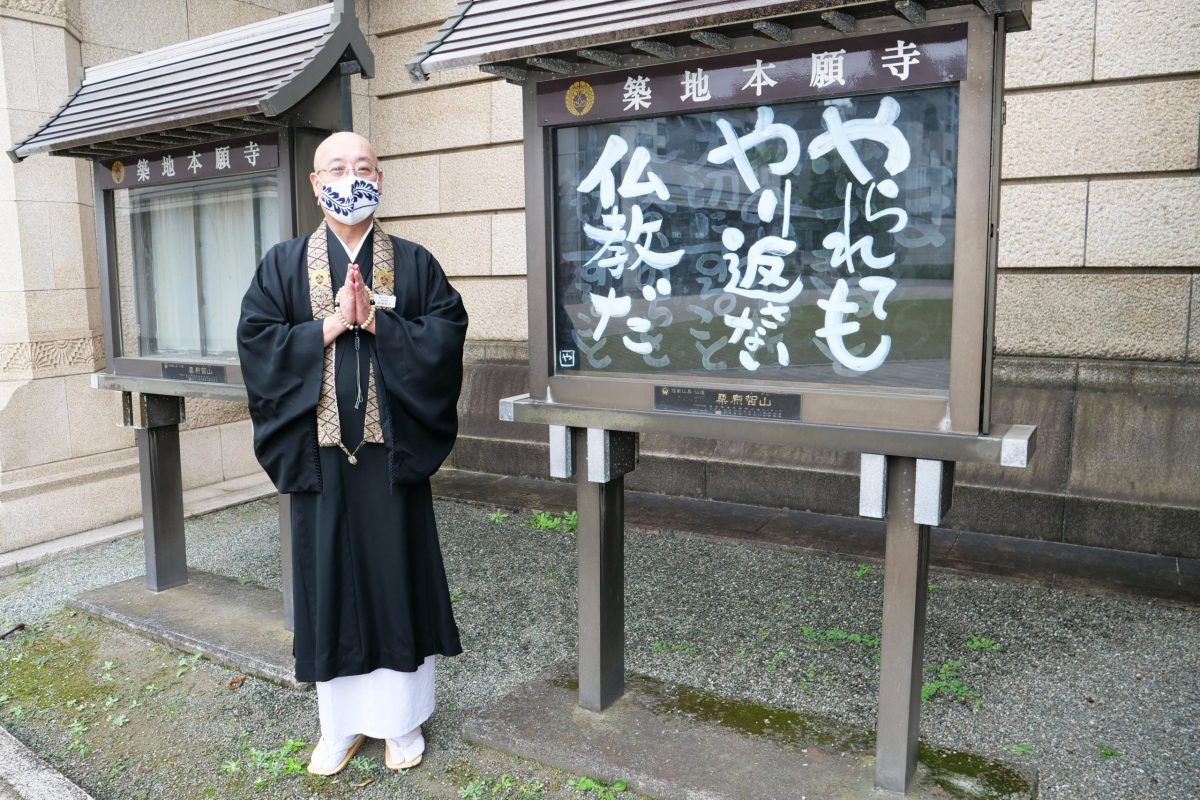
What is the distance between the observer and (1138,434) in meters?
5.93

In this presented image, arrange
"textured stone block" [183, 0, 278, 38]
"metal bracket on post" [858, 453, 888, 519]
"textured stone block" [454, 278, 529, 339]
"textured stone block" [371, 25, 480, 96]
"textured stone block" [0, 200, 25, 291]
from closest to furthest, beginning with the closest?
"metal bracket on post" [858, 453, 888, 519] → "textured stone block" [0, 200, 25, 291] → "textured stone block" [183, 0, 278, 38] → "textured stone block" [454, 278, 529, 339] → "textured stone block" [371, 25, 480, 96]

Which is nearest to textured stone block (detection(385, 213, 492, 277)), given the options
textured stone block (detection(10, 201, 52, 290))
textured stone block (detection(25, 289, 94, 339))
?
textured stone block (detection(25, 289, 94, 339))

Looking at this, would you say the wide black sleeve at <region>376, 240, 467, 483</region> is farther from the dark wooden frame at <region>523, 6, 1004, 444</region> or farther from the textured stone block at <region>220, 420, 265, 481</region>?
the textured stone block at <region>220, 420, 265, 481</region>

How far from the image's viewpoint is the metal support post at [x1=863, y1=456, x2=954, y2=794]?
10.5 feet

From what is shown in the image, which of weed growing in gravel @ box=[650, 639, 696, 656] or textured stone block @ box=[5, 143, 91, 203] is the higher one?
textured stone block @ box=[5, 143, 91, 203]

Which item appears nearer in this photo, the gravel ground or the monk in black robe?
the monk in black robe

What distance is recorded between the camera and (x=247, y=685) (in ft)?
14.8

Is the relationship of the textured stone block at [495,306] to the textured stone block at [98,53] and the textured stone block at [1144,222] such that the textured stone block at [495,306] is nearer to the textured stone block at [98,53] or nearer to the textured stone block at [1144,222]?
the textured stone block at [98,53]

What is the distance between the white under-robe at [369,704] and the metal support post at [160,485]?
98.2 inches

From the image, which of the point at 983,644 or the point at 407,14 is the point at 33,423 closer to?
the point at 407,14

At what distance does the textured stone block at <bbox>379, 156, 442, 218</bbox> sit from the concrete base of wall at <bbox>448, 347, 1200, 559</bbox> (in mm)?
4449

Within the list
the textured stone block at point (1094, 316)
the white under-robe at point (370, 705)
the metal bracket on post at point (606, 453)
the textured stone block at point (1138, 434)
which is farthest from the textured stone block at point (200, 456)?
the textured stone block at point (1138, 434)

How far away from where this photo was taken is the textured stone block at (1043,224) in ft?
20.3

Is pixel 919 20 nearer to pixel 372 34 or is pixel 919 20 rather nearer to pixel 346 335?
pixel 346 335
